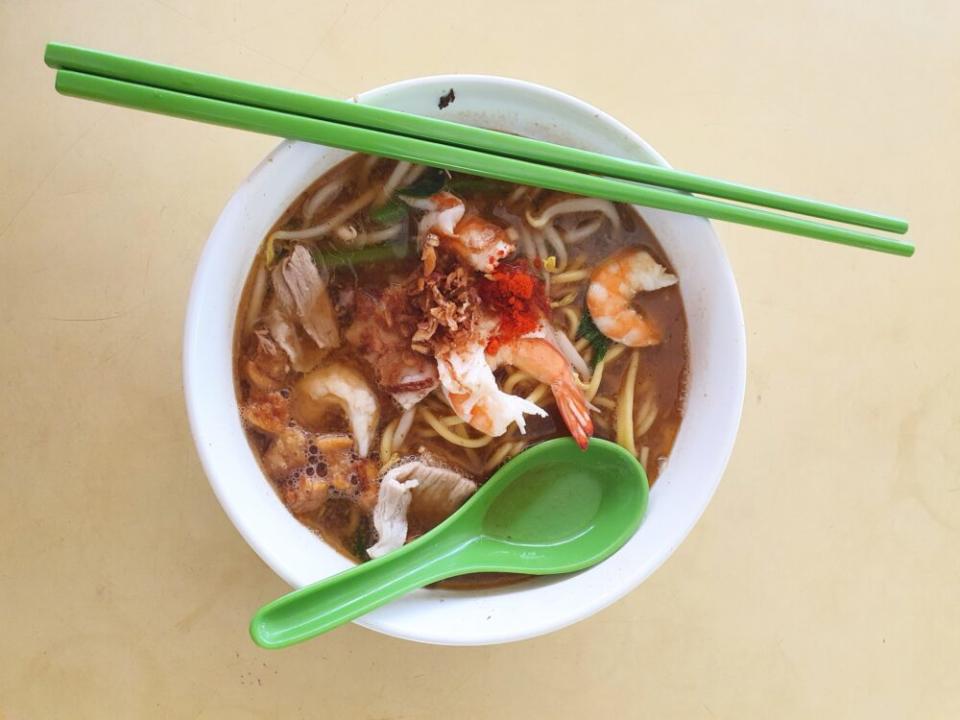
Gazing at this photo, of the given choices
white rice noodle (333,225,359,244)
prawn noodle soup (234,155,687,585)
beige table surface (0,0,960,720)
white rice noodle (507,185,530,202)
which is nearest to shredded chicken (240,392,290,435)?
prawn noodle soup (234,155,687,585)

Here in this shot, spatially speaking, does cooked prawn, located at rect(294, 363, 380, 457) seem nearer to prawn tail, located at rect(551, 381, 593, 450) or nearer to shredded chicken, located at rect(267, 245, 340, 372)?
shredded chicken, located at rect(267, 245, 340, 372)

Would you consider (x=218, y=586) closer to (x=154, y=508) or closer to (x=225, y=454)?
(x=154, y=508)

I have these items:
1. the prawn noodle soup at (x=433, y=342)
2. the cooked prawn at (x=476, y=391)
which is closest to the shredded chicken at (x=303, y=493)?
the prawn noodle soup at (x=433, y=342)

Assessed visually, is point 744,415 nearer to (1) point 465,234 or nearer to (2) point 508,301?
(2) point 508,301

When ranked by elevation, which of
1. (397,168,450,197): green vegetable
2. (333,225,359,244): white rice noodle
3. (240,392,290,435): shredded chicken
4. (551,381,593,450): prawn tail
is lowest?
(240,392,290,435): shredded chicken

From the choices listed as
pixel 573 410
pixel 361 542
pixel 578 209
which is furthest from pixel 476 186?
pixel 361 542
